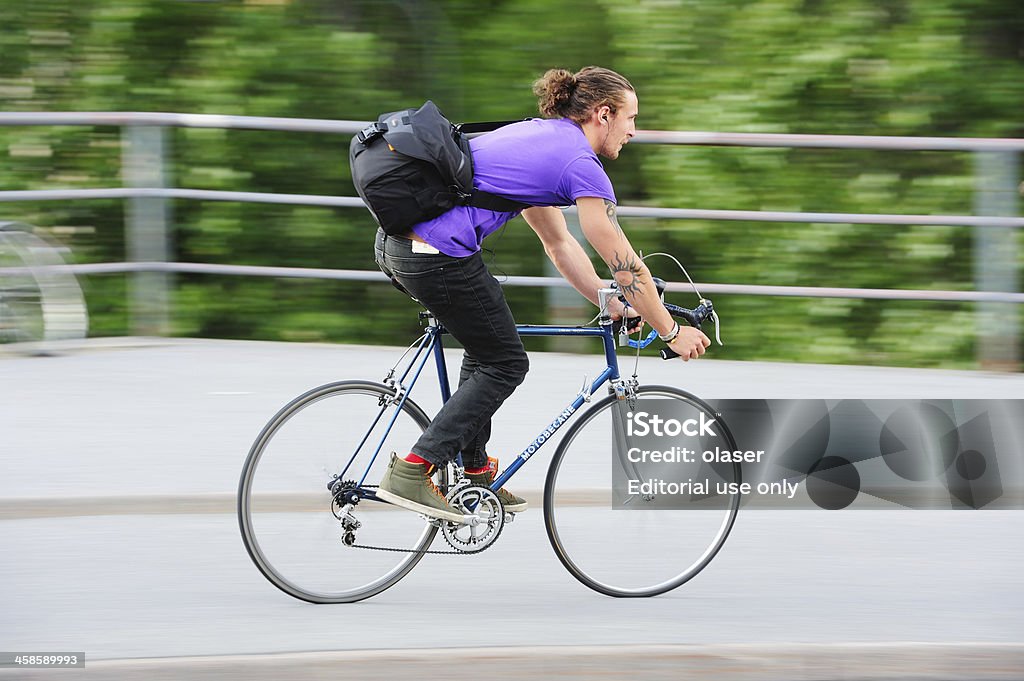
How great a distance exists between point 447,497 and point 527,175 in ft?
3.65

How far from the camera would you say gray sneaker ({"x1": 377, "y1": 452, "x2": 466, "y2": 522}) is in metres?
4.89

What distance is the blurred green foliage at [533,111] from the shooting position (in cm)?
876

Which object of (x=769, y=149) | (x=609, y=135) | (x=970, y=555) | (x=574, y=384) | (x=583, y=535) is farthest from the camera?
(x=769, y=149)

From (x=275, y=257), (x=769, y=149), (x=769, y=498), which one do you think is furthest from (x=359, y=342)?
(x=769, y=498)

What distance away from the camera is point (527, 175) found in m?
4.68

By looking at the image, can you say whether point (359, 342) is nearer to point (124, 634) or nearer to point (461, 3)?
point (461, 3)

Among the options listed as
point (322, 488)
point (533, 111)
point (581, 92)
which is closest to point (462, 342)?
point (322, 488)

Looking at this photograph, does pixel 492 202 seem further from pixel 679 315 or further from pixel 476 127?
pixel 679 315

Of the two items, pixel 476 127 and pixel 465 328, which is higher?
pixel 476 127

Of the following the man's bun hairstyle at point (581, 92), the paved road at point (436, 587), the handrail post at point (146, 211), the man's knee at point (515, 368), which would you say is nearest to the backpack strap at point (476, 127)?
the man's bun hairstyle at point (581, 92)

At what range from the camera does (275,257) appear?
9.28 metres

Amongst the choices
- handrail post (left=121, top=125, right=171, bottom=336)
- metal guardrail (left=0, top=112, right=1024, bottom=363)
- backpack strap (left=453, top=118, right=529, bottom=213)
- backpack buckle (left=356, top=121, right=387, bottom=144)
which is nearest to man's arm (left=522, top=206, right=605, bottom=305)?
backpack strap (left=453, top=118, right=529, bottom=213)

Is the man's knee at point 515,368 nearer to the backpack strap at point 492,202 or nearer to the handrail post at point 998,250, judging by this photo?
the backpack strap at point 492,202

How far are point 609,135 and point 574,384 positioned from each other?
3162mm
